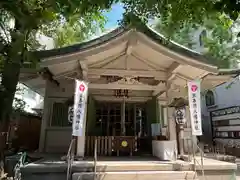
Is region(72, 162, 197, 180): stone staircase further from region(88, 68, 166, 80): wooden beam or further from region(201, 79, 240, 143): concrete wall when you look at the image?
region(201, 79, 240, 143): concrete wall

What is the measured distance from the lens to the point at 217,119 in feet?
47.4

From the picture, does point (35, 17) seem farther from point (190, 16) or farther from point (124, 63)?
point (124, 63)

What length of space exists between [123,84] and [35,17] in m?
4.67

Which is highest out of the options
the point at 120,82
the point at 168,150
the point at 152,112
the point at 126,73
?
the point at 126,73

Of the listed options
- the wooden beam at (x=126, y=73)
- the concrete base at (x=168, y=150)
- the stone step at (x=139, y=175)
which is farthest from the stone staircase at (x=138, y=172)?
the wooden beam at (x=126, y=73)

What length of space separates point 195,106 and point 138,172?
8.47ft

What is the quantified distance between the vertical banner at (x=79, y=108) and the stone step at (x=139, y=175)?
3.73 ft

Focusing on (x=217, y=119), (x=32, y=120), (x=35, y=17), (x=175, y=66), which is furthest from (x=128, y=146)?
(x=217, y=119)

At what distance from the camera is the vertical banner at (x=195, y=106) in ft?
20.2

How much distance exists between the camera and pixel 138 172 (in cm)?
558

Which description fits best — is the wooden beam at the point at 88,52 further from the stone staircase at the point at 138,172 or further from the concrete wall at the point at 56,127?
the stone staircase at the point at 138,172

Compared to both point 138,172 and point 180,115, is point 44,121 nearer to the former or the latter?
point 138,172

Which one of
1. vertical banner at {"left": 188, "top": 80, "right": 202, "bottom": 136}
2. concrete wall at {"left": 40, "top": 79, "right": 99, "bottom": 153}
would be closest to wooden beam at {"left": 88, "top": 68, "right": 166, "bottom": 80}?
vertical banner at {"left": 188, "top": 80, "right": 202, "bottom": 136}

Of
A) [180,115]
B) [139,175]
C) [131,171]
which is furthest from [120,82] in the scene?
[139,175]
